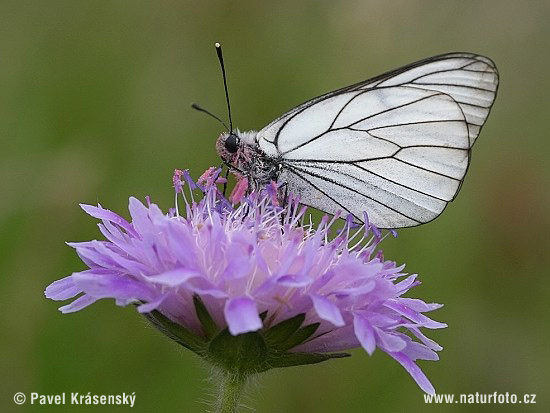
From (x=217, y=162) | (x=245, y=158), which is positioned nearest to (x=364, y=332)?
(x=245, y=158)

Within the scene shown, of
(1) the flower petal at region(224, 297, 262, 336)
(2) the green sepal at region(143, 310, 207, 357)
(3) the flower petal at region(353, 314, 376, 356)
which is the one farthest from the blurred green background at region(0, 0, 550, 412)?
(1) the flower petal at region(224, 297, 262, 336)

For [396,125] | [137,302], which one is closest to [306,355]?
[137,302]

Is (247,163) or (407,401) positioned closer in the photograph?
(247,163)

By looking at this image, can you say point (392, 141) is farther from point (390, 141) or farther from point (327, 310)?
point (327, 310)

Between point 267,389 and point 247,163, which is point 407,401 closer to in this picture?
point 267,389

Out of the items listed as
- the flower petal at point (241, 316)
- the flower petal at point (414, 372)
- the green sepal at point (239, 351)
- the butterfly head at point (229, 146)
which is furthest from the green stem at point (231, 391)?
the butterfly head at point (229, 146)

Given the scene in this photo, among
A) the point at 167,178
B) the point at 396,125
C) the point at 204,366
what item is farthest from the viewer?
the point at 167,178

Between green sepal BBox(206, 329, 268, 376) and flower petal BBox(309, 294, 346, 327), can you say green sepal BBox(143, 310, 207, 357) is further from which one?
flower petal BBox(309, 294, 346, 327)
